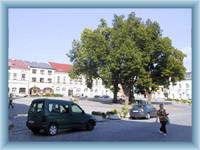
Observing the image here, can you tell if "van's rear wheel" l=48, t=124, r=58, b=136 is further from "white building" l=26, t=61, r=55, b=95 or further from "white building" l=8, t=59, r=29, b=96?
"white building" l=26, t=61, r=55, b=95

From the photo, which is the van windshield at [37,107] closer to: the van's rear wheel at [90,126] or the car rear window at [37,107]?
the car rear window at [37,107]

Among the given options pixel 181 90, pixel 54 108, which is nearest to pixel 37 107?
pixel 54 108

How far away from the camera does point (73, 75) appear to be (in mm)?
65188

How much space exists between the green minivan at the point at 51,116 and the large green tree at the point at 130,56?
32.4 m

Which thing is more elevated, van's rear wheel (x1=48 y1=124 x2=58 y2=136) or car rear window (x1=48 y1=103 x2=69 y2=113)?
car rear window (x1=48 y1=103 x2=69 y2=113)

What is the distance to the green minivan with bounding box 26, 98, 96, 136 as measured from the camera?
18.4m

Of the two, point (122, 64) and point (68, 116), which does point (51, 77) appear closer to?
point (122, 64)

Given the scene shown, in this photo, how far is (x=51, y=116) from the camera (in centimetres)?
1855

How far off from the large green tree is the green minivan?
106ft

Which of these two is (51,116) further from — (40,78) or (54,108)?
(40,78)

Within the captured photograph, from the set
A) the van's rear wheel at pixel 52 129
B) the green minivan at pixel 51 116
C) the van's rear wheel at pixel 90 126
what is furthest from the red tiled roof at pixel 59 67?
the van's rear wheel at pixel 52 129

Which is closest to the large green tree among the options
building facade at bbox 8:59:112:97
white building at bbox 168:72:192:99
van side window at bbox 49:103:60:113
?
building facade at bbox 8:59:112:97
